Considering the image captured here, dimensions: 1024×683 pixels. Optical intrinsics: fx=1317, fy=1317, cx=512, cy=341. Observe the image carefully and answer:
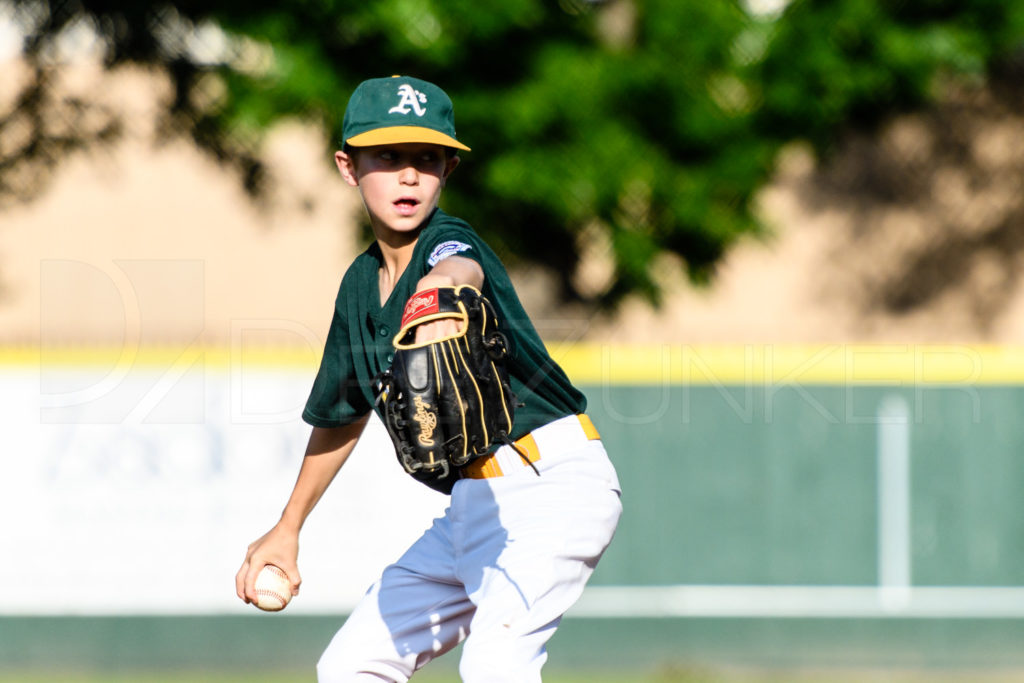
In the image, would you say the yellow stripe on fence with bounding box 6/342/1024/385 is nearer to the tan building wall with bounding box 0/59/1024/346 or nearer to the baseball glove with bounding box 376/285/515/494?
the baseball glove with bounding box 376/285/515/494

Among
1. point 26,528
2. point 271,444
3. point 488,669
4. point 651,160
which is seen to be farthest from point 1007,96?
point 488,669

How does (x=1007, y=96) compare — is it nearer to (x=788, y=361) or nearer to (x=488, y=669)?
(x=788, y=361)

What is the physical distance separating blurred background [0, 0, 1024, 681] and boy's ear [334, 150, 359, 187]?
12.1 feet

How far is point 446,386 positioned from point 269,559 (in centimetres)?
96

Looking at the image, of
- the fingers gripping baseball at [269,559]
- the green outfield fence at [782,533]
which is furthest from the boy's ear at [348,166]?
the green outfield fence at [782,533]

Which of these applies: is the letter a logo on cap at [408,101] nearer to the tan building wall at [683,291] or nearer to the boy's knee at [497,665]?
the boy's knee at [497,665]

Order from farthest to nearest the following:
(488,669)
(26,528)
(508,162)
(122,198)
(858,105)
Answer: (122,198) < (858,105) < (508,162) < (26,528) < (488,669)

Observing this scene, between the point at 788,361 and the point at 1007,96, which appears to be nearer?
the point at 788,361

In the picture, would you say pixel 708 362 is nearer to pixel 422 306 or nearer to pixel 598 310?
pixel 598 310

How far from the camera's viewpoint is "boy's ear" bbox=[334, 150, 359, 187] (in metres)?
A: 3.21

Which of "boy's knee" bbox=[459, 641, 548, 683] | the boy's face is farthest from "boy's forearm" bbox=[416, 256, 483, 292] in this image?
"boy's knee" bbox=[459, 641, 548, 683]

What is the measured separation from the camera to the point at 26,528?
674 cm

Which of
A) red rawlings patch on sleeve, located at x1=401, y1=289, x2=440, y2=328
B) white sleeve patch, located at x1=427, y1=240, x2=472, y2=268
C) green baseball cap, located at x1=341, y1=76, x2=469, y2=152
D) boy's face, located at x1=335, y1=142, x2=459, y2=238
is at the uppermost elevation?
green baseball cap, located at x1=341, y1=76, x2=469, y2=152

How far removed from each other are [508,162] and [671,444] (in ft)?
9.81
